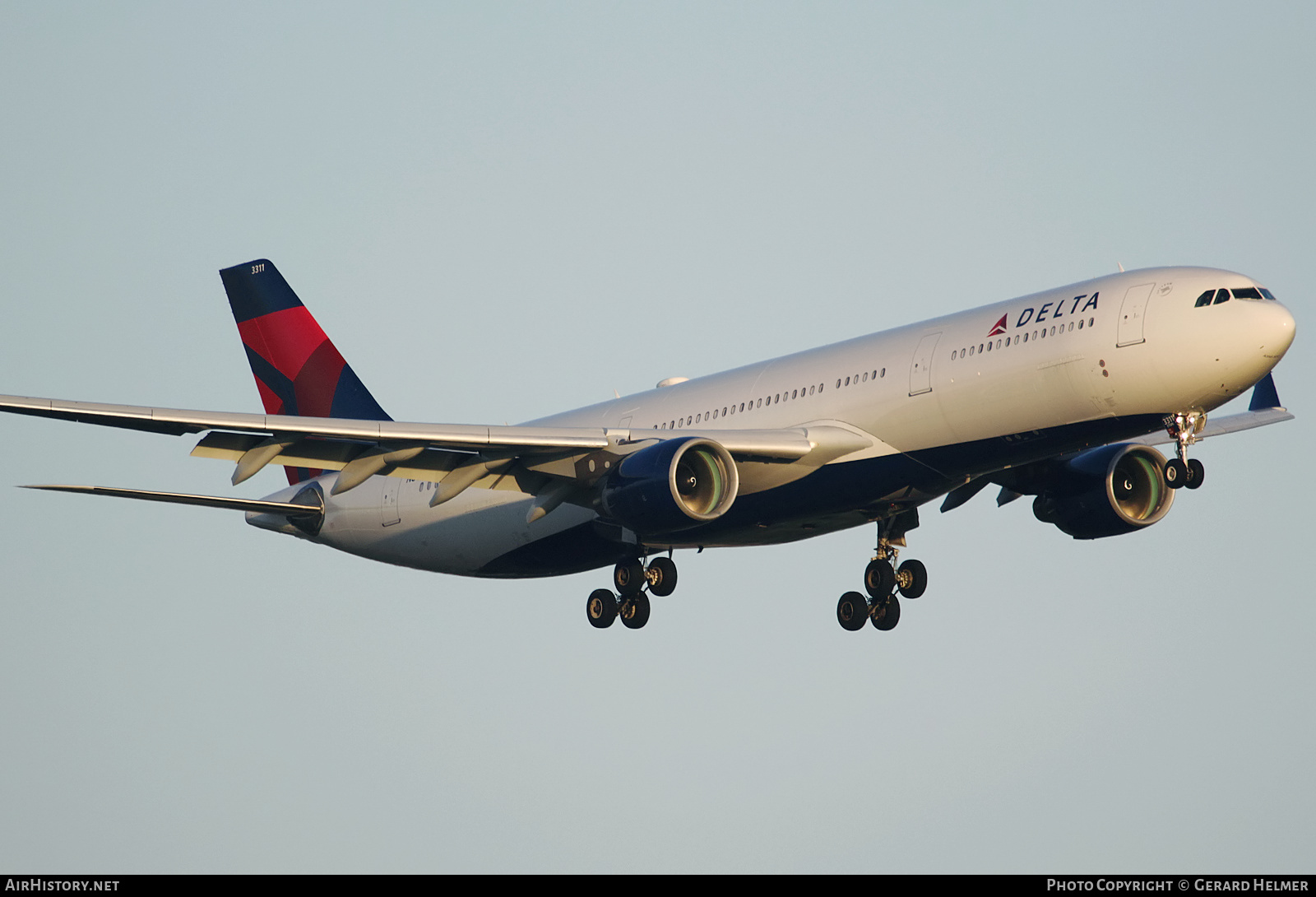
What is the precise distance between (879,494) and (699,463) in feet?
12.6

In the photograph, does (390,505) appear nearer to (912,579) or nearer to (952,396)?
(912,579)

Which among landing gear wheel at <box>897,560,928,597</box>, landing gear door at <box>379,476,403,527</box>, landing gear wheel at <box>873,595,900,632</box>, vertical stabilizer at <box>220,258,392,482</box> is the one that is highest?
vertical stabilizer at <box>220,258,392,482</box>

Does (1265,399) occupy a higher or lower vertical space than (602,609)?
higher

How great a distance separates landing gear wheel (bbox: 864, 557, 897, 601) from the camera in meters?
41.2

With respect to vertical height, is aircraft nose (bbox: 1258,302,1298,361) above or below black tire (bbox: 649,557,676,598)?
above

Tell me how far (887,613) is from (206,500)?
52.1ft

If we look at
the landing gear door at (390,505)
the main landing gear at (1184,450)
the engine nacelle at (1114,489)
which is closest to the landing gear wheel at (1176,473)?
the main landing gear at (1184,450)

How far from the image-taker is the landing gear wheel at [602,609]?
4131 centimetres

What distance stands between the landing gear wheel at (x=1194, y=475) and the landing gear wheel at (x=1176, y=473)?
8 cm

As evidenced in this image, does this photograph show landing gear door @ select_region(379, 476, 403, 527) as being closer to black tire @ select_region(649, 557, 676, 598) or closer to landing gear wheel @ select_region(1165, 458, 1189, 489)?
black tire @ select_region(649, 557, 676, 598)

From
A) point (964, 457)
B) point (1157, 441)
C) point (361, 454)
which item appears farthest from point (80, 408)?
point (1157, 441)

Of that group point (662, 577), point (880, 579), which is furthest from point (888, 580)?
point (662, 577)

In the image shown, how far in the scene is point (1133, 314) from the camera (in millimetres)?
33062

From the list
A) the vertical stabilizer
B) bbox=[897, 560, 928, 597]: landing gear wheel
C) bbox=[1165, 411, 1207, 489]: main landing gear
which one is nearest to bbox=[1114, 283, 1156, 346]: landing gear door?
bbox=[1165, 411, 1207, 489]: main landing gear
